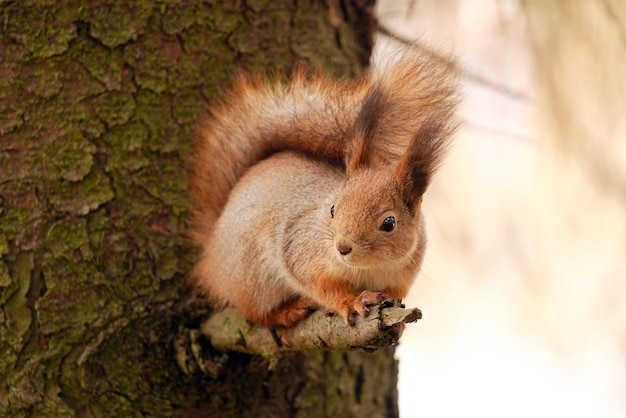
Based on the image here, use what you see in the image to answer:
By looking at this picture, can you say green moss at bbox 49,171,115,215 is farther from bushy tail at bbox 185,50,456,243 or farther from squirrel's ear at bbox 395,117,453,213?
squirrel's ear at bbox 395,117,453,213

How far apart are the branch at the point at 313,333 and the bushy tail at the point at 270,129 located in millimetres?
180

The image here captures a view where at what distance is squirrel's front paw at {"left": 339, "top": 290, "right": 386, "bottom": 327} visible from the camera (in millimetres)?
961

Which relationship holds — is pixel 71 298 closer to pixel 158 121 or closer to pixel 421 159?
pixel 158 121

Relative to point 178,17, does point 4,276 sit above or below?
below

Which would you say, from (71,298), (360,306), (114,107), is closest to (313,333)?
(360,306)

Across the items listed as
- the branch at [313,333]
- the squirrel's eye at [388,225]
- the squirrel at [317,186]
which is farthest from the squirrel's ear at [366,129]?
the branch at [313,333]

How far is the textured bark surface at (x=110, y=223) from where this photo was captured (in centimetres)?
118

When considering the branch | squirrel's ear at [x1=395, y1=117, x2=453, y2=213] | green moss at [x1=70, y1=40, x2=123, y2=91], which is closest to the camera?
the branch

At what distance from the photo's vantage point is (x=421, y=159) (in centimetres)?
109

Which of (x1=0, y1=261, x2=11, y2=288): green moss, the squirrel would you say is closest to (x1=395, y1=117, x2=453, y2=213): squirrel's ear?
the squirrel

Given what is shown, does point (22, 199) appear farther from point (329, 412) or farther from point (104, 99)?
point (329, 412)

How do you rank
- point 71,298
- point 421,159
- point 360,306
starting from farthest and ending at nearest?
point 71,298 → point 421,159 → point 360,306

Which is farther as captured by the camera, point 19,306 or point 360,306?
point 19,306

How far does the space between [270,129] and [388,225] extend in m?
0.35
